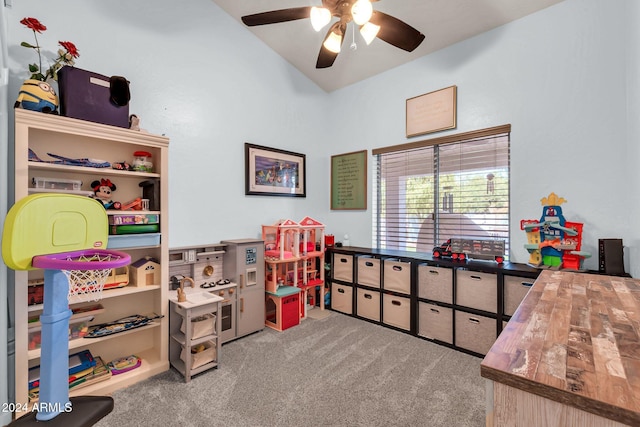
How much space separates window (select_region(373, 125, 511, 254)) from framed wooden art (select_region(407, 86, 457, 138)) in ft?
0.46

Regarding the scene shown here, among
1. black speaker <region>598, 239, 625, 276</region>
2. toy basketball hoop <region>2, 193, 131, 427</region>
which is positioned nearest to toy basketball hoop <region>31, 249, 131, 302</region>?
toy basketball hoop <region>2, 193, 131, 427</region>

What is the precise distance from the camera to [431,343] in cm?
263

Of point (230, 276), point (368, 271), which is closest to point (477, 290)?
point (368, 271)

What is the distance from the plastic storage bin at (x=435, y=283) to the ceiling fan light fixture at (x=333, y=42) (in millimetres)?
2055

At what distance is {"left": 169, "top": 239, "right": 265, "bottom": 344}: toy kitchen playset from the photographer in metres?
2.59

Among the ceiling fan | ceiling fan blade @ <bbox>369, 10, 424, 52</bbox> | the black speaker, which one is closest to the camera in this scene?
the ceiling fan

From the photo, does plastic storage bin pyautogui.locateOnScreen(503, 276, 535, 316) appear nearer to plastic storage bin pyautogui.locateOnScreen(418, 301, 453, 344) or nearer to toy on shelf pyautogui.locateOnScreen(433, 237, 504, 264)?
toy on shelf pyautogui.locateOnScreen(433, 237, 504, 264)

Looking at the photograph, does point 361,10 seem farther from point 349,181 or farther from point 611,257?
point 611,257

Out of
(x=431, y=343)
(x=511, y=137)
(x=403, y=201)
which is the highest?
(x=511, y=137)

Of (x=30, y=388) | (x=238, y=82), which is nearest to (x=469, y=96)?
(x=238, y=82)

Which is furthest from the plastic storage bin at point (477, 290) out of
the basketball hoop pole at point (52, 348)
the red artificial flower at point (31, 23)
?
the red artificial flower at point (31, 23)

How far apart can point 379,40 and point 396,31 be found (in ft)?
3.97

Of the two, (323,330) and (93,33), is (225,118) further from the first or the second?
(323,330)

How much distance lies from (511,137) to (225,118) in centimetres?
275
